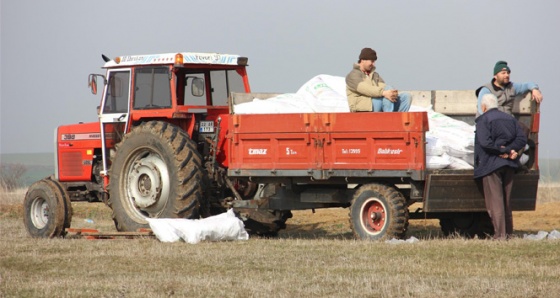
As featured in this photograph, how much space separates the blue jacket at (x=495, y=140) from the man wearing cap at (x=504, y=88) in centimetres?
63

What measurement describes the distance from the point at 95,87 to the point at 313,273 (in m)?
6.65

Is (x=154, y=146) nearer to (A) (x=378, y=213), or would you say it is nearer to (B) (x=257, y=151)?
(B) (x=257, y=151)

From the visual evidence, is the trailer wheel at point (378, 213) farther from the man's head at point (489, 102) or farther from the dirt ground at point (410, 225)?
the dirt ground at point (410, 225)

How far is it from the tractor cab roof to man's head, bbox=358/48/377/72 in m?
2.58

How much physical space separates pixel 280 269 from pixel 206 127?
17.0 feet

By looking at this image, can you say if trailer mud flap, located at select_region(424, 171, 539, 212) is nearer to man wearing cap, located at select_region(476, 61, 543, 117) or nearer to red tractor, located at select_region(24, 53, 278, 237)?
man wearing cap, located at select_region(476, 61, 543, 117)

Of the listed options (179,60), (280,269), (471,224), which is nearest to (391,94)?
(471,224)

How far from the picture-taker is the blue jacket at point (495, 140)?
13.5m

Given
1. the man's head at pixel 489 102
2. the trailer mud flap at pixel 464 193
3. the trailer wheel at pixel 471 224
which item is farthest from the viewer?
the trailer wheel at pixel 471 224

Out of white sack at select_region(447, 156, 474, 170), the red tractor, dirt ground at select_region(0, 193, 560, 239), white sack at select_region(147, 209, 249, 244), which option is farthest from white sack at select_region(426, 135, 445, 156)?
the red tractor

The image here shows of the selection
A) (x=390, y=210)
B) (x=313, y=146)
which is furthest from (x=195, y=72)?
(x=390, y=210)

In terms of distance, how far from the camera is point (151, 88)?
52.9 ft

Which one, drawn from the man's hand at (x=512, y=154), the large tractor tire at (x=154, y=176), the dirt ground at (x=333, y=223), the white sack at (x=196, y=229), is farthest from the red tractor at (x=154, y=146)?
the man's hand at (x=512, y=154)

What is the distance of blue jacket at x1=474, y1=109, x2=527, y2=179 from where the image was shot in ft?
44.4
